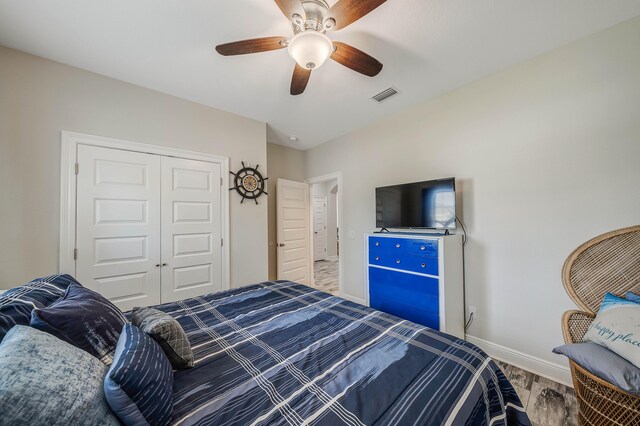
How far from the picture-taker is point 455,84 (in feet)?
7.99

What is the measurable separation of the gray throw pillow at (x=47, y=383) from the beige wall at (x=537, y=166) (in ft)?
9.09

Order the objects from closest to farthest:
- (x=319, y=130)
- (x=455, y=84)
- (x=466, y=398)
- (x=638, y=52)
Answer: (x=466, y=398) → (x=638, y=52) → (x=455, y=84) → (x=319, y=130)

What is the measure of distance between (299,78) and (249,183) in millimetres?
1681

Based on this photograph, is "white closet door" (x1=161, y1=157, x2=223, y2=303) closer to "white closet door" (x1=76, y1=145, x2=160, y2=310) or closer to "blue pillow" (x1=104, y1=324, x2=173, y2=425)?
"white closet door" (x1=76, y1=145, x2=160, y2=310)

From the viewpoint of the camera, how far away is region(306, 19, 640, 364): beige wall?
172 centimetres

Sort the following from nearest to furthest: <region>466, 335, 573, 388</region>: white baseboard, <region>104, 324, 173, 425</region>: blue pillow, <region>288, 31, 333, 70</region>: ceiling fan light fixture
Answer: <region>104, 324, 173, 425</region>: blue pillow
<region>288, 31, 333, 70</region>: ceiling fan light fixture
<region>466, 335, 573, 388</region>: white baseboard

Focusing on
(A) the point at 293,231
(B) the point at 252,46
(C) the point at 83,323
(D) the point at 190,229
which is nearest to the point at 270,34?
(B) the point at 252,46

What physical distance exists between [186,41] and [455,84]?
2.51 metres

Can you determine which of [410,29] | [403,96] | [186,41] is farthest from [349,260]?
[186,41]

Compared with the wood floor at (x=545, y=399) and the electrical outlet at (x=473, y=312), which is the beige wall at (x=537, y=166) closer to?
the electrical outlet at (x=473, y=312)

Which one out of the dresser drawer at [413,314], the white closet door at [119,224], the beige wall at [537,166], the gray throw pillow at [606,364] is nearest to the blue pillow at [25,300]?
the white closet door at [119,224]

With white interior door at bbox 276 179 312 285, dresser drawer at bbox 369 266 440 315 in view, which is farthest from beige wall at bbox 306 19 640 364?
white interior door at bbox 276 179 312 285

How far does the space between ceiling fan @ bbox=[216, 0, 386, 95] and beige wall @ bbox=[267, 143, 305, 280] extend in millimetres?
2527

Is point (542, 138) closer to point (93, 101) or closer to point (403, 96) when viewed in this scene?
point (403, 96)
